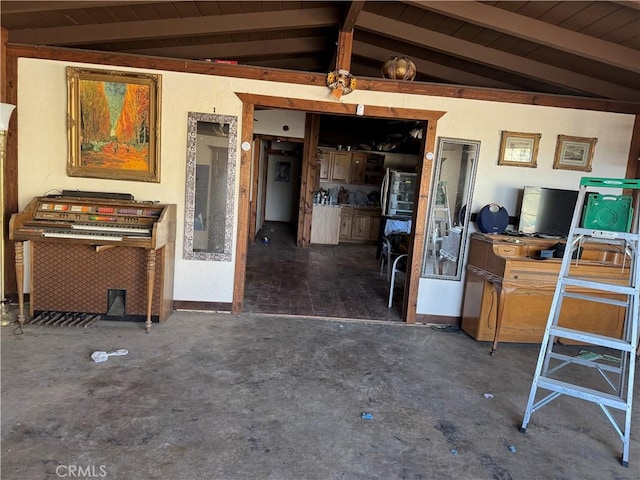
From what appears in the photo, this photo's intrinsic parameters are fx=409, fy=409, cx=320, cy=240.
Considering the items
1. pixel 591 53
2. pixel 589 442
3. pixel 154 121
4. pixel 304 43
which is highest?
pixel 304 43

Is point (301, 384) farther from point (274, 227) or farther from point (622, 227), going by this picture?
point (274, 227)

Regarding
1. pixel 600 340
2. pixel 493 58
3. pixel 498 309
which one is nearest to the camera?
pixel 600 340

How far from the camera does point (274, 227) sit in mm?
11117

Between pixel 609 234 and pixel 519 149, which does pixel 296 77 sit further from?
pixel 609 234

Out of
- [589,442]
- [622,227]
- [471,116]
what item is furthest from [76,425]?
[471,116]

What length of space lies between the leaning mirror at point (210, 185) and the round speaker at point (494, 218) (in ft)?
8.53

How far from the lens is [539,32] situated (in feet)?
11.1

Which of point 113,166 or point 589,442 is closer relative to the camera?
point 589,442

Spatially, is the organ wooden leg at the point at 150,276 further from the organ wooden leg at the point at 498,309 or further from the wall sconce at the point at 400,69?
the organ wooden leg at the point at 498,309

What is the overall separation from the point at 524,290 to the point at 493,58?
2.32 metres

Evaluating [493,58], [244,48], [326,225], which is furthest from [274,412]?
[326,225]

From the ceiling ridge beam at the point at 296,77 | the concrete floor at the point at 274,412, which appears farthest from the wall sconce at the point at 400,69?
the concrete floor at the point at 274,412

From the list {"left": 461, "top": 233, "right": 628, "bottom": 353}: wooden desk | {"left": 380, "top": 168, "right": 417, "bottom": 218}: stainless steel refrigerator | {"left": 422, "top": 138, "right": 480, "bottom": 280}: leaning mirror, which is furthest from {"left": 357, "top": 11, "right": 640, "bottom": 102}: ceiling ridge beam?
{"left": 380, "top": 168, "right": 417, "bottom": 218}: stainless steel refrigerator

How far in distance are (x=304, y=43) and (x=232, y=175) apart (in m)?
1.93
